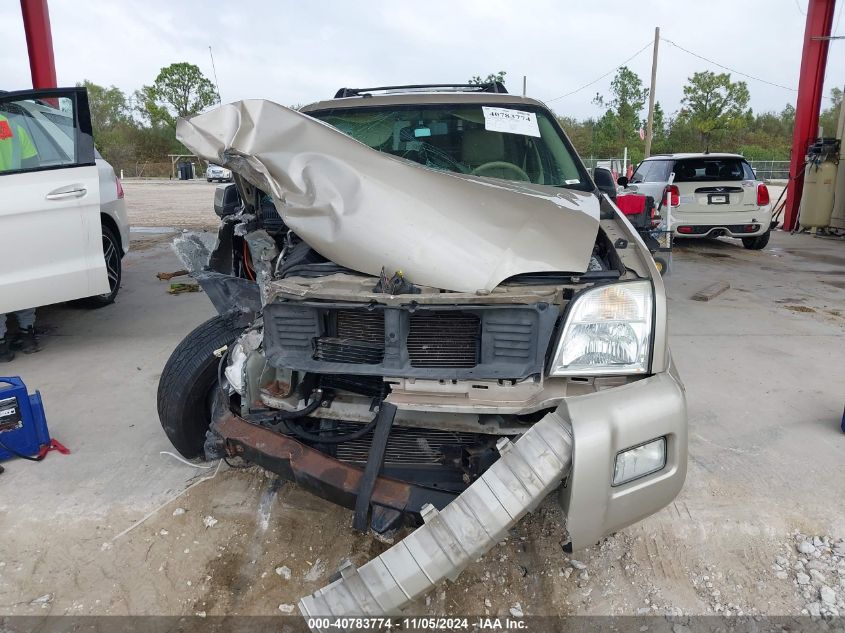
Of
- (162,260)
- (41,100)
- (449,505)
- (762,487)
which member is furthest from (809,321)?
(162,260)

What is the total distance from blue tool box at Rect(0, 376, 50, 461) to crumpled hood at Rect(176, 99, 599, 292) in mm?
1598

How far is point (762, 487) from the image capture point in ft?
9.30

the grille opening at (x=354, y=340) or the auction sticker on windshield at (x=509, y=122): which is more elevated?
the auction sticker on windshield at (x=509, y=122)

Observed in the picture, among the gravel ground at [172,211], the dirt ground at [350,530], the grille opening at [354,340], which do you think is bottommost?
the dirt ground at [350,530]

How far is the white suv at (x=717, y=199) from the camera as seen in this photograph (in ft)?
29.8

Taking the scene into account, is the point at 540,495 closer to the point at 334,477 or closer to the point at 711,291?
the point at 334,477

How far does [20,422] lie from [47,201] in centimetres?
172

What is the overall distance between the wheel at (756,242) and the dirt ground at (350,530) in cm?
621

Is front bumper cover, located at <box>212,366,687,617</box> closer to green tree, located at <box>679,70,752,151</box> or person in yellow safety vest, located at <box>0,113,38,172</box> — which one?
person in yellow safety vest, located at <box>0,113,38,172</box>

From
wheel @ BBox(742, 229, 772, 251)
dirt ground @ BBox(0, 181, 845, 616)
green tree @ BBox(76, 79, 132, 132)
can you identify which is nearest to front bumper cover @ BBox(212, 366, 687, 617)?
dirt ground @ BBox(0, 181, 845, 616)

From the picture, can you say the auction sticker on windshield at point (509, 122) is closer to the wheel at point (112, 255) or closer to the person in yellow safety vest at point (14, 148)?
the person in yellow safety vest at point (14, 148)

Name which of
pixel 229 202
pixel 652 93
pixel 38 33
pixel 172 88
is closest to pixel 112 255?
pixel 229 202

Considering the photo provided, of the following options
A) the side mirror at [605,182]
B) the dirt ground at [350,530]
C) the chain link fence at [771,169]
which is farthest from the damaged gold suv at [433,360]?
the chain link fence at [771,169]

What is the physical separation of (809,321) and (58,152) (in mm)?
6386
